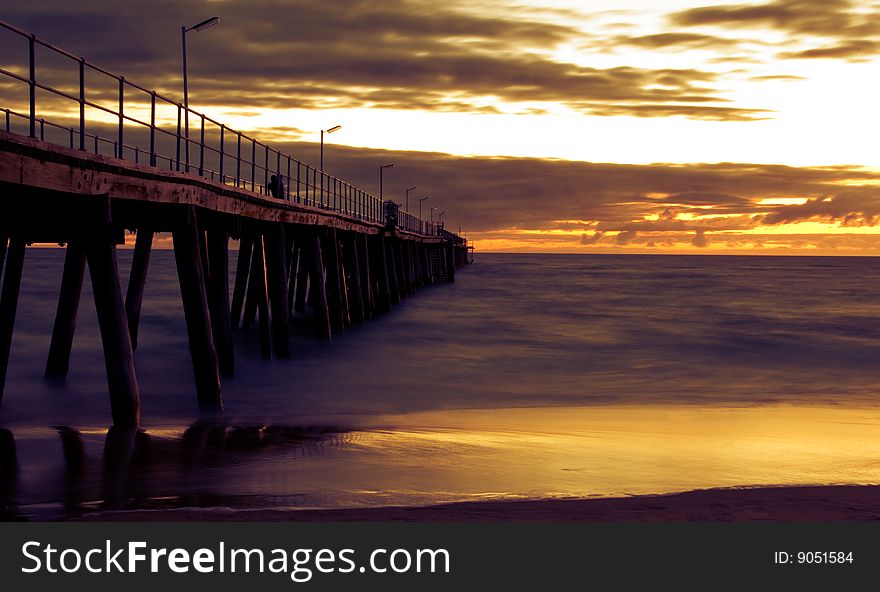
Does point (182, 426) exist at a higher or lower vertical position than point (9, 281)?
lower

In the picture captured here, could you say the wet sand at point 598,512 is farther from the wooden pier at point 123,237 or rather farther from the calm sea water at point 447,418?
the wooden pier at point 123,237

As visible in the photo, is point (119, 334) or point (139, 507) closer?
point (139, 507)

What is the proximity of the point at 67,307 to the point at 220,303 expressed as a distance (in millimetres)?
2304

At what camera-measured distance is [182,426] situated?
10.9m

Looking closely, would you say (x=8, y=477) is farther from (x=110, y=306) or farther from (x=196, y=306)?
(x=196, y=306)

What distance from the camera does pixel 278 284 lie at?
17.5 metres

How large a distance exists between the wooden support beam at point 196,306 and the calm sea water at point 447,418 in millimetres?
553

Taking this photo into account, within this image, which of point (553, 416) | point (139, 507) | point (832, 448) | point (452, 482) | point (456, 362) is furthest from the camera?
point (456, 362)

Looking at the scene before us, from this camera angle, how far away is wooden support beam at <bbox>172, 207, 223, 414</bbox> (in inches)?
465

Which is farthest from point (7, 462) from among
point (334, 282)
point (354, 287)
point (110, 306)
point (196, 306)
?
point (354, 287)

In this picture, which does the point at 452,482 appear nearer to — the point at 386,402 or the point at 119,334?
the point at 119,334

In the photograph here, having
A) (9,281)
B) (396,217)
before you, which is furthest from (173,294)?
(9,281)

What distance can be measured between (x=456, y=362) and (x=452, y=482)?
42.9 feet

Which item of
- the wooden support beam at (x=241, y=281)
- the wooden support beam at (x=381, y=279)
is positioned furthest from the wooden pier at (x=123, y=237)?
Answer: the wooden support beam at (x=381, y=279)
